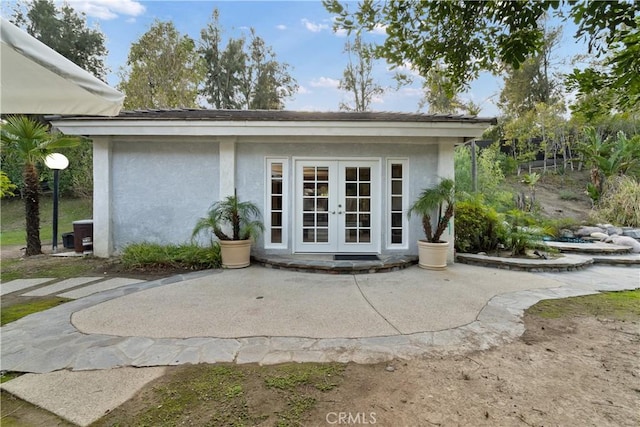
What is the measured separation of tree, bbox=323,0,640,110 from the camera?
8.39 ft

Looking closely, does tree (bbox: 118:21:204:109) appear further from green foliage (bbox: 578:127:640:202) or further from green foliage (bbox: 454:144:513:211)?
green foliage (bbox: 578:127:640:202)

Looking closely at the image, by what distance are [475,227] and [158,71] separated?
1671 centimetres

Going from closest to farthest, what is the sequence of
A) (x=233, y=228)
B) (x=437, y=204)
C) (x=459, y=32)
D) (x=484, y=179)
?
1. (x=459, y=32)
2. (x=437, y=204)
3. (x=233, y=228)
4. (x=484, y=179)

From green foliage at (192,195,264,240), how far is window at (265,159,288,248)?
379 millimetres

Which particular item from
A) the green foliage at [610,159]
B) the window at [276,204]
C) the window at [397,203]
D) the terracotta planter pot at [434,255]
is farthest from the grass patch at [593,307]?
the green foliage at [610,159]

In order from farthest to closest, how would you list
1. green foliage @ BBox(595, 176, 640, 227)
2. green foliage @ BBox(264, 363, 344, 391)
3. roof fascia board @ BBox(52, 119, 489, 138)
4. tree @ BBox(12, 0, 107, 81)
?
tree @ BBox(12, 0, 107, 81)
green foliage @ BBox(595, 176, 640, 227)
roof fascia board @ BBox(52, 119, 489, 138)
green foliage @ BBox(264, 363, 344, 391)

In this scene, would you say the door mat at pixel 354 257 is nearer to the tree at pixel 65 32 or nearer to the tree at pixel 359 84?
the tree at pixel 359 84

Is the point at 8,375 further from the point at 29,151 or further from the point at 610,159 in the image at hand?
the point at 610,159

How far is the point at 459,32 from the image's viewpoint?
303 cm

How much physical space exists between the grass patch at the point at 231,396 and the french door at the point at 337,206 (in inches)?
184

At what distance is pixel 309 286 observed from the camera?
5.29 metres

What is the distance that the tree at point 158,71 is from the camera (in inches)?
612

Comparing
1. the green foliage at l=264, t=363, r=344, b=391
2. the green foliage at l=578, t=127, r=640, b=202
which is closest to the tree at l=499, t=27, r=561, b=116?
the green foliage at l=578, t=127, r=640, b=202

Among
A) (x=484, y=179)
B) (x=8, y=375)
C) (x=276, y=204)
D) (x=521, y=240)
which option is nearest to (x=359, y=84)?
(x=484, y=179)
